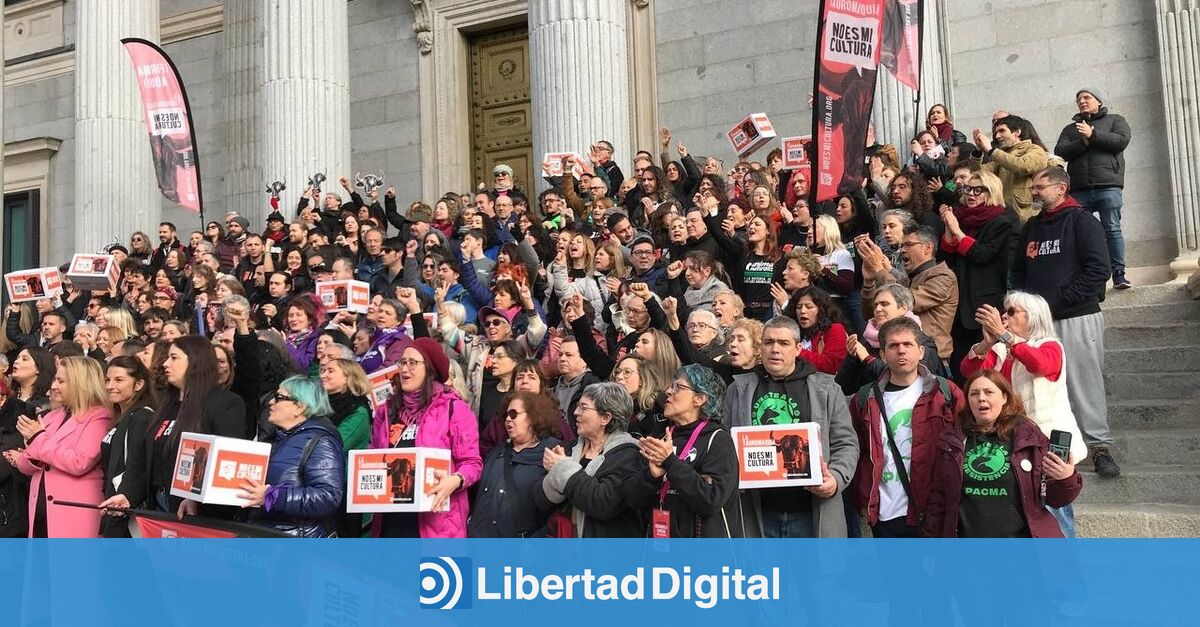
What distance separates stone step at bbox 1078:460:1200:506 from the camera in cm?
756

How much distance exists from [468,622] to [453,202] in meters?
8.68

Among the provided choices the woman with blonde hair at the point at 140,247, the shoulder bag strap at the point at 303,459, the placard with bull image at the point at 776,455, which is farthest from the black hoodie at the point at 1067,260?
the woman with blonde hair at the point at 140,247

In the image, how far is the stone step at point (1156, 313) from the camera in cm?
1003

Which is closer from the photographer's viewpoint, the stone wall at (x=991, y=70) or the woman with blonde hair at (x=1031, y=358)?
the woman with blonde hair at (x=1031, y=358)

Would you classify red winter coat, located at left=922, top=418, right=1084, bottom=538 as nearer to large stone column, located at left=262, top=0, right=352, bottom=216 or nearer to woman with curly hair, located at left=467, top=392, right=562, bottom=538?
woman with curly hair, located at left=467, top=392, right=562, bottom=538

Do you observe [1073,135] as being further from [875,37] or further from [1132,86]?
[1132,86]

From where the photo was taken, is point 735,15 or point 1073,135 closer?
point 1073,135

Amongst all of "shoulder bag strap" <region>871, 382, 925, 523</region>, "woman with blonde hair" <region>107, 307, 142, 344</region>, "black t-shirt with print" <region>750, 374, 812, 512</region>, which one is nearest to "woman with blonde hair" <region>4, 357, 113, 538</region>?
"woman with blonde hair" <region>107, 307, 142, 344</region>

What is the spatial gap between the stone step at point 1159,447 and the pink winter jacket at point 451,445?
4.32 metres

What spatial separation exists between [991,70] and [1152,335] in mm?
6455

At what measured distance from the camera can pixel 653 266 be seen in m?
9.80

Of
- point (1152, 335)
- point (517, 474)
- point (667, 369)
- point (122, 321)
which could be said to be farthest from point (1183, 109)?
point (122, 321)

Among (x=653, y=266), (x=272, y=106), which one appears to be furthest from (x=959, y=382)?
(x=272, y=106)

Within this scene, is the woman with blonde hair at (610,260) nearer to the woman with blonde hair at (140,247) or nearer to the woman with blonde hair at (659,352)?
the woman with blonde hair at (659,352)
